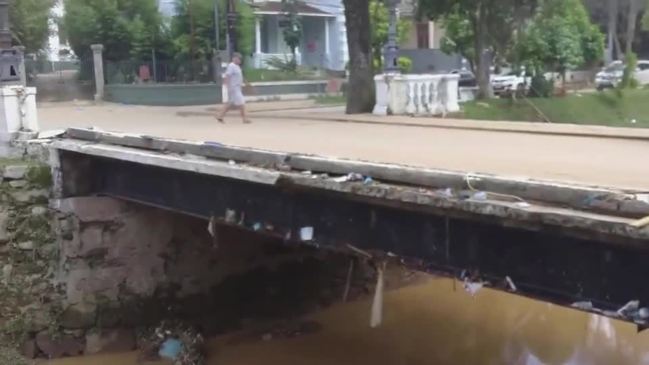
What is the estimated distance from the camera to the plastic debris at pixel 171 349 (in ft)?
37.6

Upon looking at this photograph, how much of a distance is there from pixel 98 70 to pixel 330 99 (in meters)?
7.39

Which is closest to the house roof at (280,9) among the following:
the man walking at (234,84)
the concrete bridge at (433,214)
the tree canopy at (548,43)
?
the tree canopy at (548,43)

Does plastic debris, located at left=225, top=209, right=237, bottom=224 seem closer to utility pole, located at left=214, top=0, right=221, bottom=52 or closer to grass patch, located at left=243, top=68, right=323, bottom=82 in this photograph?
utility pole, located at left=214, top=0, right=221, bottom=52

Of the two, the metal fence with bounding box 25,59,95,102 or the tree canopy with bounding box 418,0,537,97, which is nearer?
the tree canopy with bounding box 418,0,537,97

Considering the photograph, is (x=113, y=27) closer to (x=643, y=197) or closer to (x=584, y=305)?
(x=584, y=305)

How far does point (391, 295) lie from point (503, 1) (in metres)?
15.3

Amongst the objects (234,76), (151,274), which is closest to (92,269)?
(151,274)

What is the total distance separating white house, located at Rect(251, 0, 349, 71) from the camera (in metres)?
42.8

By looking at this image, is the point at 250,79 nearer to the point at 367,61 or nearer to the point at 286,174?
the point at 367,61

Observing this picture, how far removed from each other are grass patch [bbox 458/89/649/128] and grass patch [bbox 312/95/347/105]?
4256 millimetres

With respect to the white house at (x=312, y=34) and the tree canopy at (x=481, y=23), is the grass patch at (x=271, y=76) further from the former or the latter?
the tree canopy at (x=481, y=23)

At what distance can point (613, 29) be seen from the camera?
51.7m

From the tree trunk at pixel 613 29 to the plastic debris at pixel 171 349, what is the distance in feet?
144

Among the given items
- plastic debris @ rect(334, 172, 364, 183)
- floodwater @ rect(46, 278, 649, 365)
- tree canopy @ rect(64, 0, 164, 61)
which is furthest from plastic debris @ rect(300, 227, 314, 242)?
tree canopy @ rect(64, 0, 164, 61)
